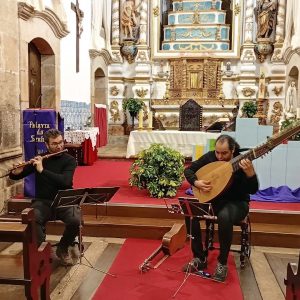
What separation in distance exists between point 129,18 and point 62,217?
387 inches

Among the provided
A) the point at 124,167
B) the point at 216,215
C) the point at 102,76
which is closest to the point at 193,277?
the point at 216,215

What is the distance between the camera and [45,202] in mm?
4055

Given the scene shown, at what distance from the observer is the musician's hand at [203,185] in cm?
364

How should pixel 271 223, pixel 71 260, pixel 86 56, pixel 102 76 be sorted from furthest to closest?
pixel 102 76, pixel 86 56, pixel 271 223, pixel 71 260

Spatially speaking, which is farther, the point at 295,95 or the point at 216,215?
the point at 295,95

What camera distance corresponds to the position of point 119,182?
266 inches

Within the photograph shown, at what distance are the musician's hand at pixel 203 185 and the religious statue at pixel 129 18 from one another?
9720 millimetres

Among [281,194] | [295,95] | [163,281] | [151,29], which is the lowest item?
[163,281]

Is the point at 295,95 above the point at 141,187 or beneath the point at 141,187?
above

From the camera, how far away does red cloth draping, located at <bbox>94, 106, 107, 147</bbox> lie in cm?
1123

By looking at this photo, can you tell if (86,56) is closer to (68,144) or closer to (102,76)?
(102,76)

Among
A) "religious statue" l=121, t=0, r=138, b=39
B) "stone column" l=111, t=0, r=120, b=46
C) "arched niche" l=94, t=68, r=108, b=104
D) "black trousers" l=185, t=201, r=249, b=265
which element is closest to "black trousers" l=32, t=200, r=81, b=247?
"black trousers" l=185, t=201, r=249, b=265

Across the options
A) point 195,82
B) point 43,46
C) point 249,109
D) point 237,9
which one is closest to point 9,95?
point 43,46

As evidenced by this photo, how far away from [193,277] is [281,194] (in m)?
2.59
